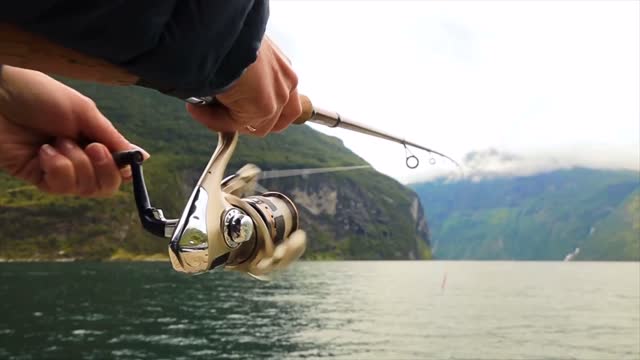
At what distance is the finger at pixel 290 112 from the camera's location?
6.46 feet

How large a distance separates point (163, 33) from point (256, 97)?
0.38 m

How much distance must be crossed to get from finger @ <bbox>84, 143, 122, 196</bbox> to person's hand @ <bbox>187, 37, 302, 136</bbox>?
350 millimetres

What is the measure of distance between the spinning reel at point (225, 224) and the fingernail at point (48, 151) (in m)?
0.17

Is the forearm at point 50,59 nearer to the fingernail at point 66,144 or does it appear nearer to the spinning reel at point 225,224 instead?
the spinning reel at point 225,224

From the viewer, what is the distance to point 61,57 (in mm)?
1316

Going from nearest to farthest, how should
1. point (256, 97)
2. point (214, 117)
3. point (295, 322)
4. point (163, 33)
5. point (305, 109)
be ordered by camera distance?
point (163, 33) < point (256, 97) < point (214, 117) < point (305, 109) < point (295, 322)

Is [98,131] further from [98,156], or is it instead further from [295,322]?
[295,322]

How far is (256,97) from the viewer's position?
164cm

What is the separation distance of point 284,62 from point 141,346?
43.6 m

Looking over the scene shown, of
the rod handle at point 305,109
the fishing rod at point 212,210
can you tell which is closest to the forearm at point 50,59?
the fishing rod at point 212,210

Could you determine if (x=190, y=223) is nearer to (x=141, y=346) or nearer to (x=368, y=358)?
(x=368, y=358)

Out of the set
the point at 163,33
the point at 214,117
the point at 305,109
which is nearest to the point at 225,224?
the point at 214,117

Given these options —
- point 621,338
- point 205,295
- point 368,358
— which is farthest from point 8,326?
point 621,338

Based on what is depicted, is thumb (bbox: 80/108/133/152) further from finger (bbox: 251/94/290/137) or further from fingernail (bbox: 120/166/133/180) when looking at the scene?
finger (bbox: 251/94/290/137)
